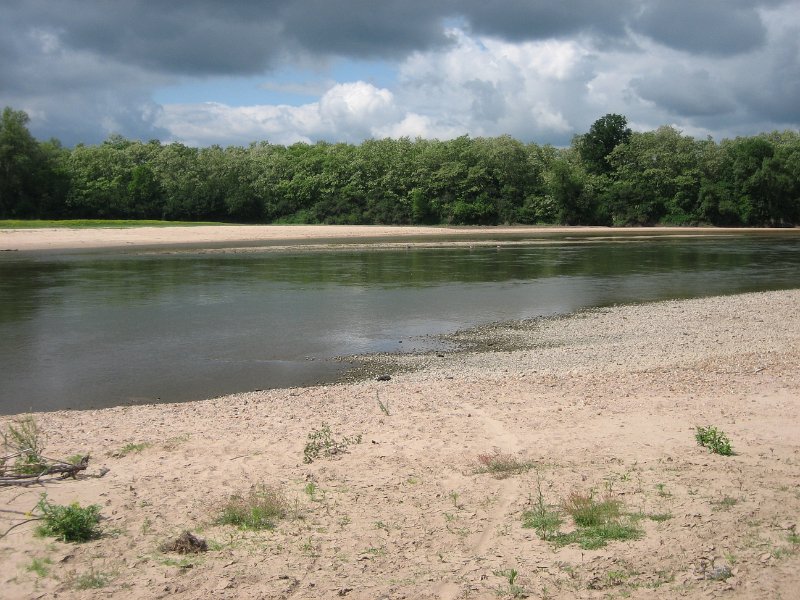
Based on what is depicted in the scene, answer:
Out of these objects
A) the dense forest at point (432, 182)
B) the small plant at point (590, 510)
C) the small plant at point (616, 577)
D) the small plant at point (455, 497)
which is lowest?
the small plant at point (455, 497)

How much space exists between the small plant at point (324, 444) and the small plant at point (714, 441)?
15.0ft

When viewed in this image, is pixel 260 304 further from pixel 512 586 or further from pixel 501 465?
pixel 512 586

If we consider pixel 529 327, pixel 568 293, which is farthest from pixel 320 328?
pixel 568 293

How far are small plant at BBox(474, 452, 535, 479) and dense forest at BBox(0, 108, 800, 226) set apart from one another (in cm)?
9865

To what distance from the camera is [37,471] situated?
28.6ft

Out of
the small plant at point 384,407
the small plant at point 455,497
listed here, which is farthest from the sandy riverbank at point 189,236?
the small plant at point 455,497

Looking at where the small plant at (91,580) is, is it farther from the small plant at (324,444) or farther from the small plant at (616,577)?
the small plant at (616,577)

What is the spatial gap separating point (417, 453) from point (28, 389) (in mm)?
10197

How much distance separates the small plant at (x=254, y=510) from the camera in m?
7.56

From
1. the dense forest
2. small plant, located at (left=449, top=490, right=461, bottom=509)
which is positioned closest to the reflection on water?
small plant, located at (left=449, top=490, right=461, bottom=509)

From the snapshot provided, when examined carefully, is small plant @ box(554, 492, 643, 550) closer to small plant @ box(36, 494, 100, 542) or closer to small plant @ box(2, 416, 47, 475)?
small plant @ box(36, 494, 100, 542)

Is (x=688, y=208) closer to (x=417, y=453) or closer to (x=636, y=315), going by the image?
(x=636, y=315)

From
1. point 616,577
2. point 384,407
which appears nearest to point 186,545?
point 616,577

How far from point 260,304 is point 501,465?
21.1m
